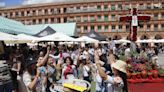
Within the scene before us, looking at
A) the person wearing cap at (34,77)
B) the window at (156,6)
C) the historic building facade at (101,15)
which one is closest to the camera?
the person wearing cap at (34,77)

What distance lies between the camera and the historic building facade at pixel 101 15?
8694 centimetres

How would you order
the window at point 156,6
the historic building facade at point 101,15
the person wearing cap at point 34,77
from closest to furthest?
1. the person wearing cap at point 34,77
2. the historic building facade at point 101,15
3. the window at point 156,6

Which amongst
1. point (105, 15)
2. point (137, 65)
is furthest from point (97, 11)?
point (137, 65)

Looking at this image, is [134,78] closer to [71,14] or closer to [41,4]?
[71,14]

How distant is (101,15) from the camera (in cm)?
9112

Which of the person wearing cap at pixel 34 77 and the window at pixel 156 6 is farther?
the window at pixel 156 6

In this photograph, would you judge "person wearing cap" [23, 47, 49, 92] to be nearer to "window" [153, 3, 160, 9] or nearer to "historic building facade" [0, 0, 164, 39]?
"historic building facade" [0, 0, 164, 39]

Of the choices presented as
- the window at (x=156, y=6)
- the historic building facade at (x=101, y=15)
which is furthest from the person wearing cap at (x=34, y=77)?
the window at (x=156, y=6)

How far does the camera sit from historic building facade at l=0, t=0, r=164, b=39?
8694 cm

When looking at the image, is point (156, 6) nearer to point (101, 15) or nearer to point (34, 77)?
point (101, 15)

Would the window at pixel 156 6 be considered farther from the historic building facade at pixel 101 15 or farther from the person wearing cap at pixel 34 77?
the person wearing cap at pixel 34 77

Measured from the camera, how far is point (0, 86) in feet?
23.1

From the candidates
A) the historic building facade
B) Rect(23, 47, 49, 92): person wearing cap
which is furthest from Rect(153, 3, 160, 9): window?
Rect(23, 47, 49, 92): person wearing cap

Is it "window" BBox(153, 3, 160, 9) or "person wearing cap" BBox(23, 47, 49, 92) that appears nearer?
"person wearing cap" BBox(23, 47, 49, 92)
